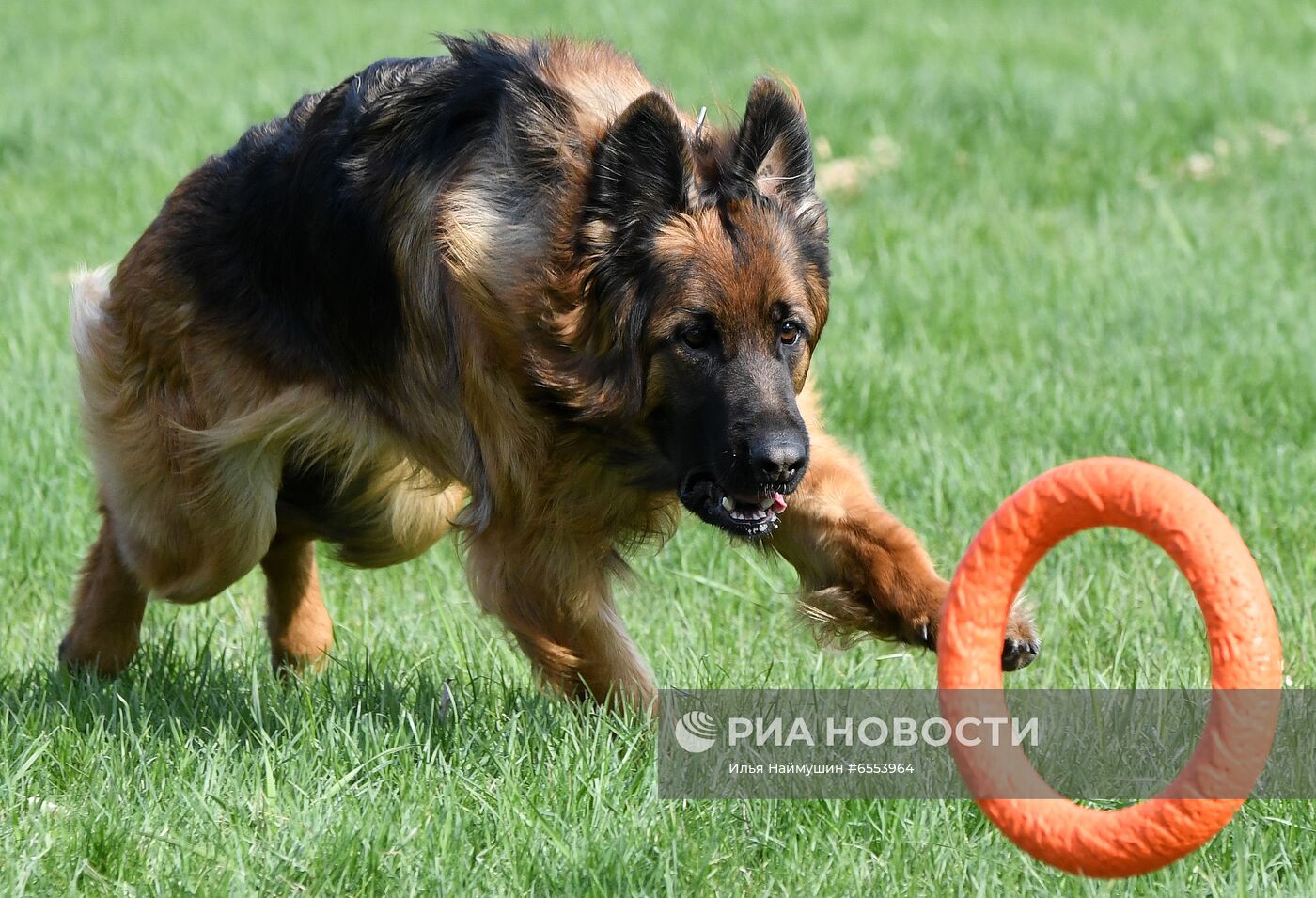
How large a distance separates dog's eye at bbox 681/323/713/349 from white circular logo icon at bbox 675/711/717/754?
1.02 m

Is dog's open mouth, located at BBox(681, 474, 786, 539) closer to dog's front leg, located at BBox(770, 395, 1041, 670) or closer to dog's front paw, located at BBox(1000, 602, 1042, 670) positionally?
dog's front leg, located at BBox(770, 395, 1041, 670)

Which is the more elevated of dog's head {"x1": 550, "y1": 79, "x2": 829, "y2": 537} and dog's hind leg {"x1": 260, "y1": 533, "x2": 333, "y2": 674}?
dog's head {"x1": 550, "y1": 79, "x2": 829, "y2": 537}

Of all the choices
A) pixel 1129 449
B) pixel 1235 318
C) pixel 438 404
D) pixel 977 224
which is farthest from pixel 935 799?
pixel 977 224

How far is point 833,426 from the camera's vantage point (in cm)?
685

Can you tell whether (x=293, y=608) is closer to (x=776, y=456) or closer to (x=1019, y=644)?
(x=776, y=456)

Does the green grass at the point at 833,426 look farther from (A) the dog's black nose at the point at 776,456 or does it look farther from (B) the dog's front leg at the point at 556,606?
(A) the dog's black nose at the point at 776,456

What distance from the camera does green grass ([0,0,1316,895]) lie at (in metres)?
3.56

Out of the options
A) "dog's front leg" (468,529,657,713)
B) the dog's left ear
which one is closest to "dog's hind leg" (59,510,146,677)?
"dog's front leg" (468,529,657,713)

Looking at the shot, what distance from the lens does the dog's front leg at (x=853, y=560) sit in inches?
164

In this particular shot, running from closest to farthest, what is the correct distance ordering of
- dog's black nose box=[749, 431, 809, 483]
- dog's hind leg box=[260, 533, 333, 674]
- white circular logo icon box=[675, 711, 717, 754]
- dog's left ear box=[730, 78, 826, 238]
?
dog's black nose box=[749, 431, 809, 483]
dog's left ear box=[730, 78, 826, 238]
white circular logo icon box=[675, 711, 717, 754]
dog's hind leg box=[260, 533, 333, 674]

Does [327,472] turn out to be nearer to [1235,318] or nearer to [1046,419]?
[1046,419]

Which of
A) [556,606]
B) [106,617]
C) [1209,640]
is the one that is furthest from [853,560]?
[106,617]

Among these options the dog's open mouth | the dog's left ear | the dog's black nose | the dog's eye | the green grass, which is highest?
the dog's left ear

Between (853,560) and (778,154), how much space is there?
107cm
